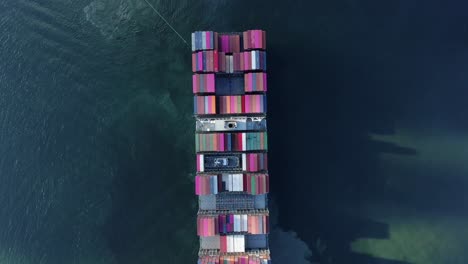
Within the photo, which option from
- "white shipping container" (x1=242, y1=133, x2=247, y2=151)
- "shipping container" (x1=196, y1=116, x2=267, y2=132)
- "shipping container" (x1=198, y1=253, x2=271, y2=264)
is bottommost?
"shipping container" (x1=198, y1=253, x2=271, y2=264)

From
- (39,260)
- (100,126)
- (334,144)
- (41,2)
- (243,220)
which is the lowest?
(39,260)

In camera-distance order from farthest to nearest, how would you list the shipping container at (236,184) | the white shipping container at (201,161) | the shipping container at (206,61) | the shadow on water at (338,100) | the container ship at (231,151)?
the shadow on water at (338,100), the white shipping container at (201,161), the shipping container at (206,61), the container ship at (231,151), the shipping container at (236,184)

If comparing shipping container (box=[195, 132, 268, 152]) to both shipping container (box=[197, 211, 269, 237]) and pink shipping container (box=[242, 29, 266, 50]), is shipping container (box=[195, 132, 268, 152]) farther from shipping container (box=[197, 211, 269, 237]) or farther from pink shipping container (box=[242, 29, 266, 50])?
pink shipping container (box=[242, 29, 266, 50])

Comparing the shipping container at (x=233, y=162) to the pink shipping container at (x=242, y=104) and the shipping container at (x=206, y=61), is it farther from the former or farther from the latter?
the shipping container at (x=206, y=61)

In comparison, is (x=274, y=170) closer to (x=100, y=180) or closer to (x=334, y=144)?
(x=334, y=144)

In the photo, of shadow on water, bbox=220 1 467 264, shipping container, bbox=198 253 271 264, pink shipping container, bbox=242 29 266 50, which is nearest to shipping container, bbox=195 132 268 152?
shadow on water, bbox=220 1 467 264

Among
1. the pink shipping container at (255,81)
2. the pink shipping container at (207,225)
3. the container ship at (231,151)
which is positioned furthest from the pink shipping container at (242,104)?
the pink shipping container at (207,225)

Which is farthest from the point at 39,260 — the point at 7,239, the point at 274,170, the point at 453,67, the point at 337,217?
the point at 453,67
